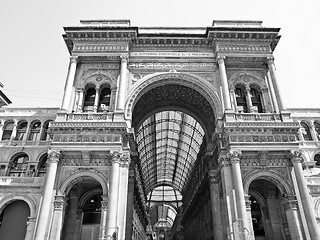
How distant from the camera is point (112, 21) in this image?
90.0 feet

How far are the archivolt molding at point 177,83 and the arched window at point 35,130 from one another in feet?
34.5

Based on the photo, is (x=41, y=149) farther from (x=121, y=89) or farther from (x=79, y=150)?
(x=121, y=89)

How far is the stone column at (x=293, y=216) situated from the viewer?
19.3 meters

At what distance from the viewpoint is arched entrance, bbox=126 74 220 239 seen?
25.6m

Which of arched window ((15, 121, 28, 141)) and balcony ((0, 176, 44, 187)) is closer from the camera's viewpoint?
balcony ((0, 176, 44, 187))

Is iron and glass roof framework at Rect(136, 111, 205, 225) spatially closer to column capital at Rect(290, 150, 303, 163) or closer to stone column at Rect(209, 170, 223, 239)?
stone column at Rect(209, 170, 223, 239)

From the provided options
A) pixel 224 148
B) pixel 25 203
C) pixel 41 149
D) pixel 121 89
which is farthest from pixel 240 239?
pixel 41 149

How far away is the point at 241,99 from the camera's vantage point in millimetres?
25891

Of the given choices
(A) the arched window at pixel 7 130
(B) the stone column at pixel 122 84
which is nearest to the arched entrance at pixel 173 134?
(B) the stone column at pixel 122 84

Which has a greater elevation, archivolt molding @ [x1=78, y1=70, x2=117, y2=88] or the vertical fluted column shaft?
archivolt molding @ [x1=78, y1=70, x2=117, y2=88]

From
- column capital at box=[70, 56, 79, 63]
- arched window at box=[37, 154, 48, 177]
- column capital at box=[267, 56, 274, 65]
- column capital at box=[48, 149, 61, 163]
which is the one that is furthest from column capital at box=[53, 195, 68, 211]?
column capital at box=[267, 56, 274, 65]

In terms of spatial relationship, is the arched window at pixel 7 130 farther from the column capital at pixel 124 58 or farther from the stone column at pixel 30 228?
the column capital at pixel 124 58

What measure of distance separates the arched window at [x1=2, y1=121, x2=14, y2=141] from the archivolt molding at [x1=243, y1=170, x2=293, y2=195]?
75.8ft

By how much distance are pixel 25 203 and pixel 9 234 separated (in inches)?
100
